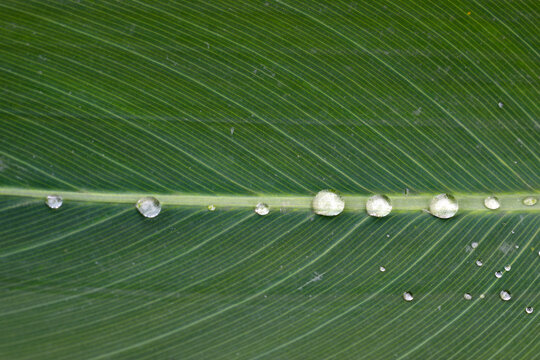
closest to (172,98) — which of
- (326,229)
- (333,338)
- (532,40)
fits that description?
(326,229)

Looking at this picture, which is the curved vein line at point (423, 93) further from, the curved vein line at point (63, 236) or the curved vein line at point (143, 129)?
the curved vein line at point (63, 236)

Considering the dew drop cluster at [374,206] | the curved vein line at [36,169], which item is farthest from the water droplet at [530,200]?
the curved vein line at [36,169]

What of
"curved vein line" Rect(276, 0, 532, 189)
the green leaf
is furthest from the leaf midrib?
"curved vein line" Rect(276, 0, 532, 189)

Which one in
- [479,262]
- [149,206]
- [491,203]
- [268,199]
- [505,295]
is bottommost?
[505,295]

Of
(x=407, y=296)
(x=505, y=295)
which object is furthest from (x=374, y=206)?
(x=505, y=295)

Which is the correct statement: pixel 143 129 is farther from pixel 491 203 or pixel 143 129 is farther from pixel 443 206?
pixel 491 203

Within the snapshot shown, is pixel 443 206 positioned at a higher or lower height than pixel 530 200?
higher
